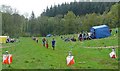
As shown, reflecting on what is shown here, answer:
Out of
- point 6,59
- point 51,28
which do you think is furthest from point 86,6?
point 6,59

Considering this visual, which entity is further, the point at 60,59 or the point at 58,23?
the point at 58,23

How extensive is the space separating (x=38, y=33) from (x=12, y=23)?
32281 millimetres

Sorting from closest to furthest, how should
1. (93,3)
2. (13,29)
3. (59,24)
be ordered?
(13,29), (59,24), (93,3)

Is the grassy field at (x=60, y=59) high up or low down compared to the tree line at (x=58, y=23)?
down

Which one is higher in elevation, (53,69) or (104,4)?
(104,4)

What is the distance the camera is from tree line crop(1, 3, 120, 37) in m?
126

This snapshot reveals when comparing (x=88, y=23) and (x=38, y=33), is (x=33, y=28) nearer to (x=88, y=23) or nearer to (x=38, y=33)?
(x=38, y=33)

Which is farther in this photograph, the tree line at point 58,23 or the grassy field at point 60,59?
the tree line at point 58,23

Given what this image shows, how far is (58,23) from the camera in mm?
161625

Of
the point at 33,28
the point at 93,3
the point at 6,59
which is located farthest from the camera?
the point at 93,3

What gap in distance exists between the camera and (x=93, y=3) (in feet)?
613

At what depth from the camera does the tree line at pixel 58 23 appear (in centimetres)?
12574

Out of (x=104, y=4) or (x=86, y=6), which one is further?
(x=86, y=6)

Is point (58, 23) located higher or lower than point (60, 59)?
higher
